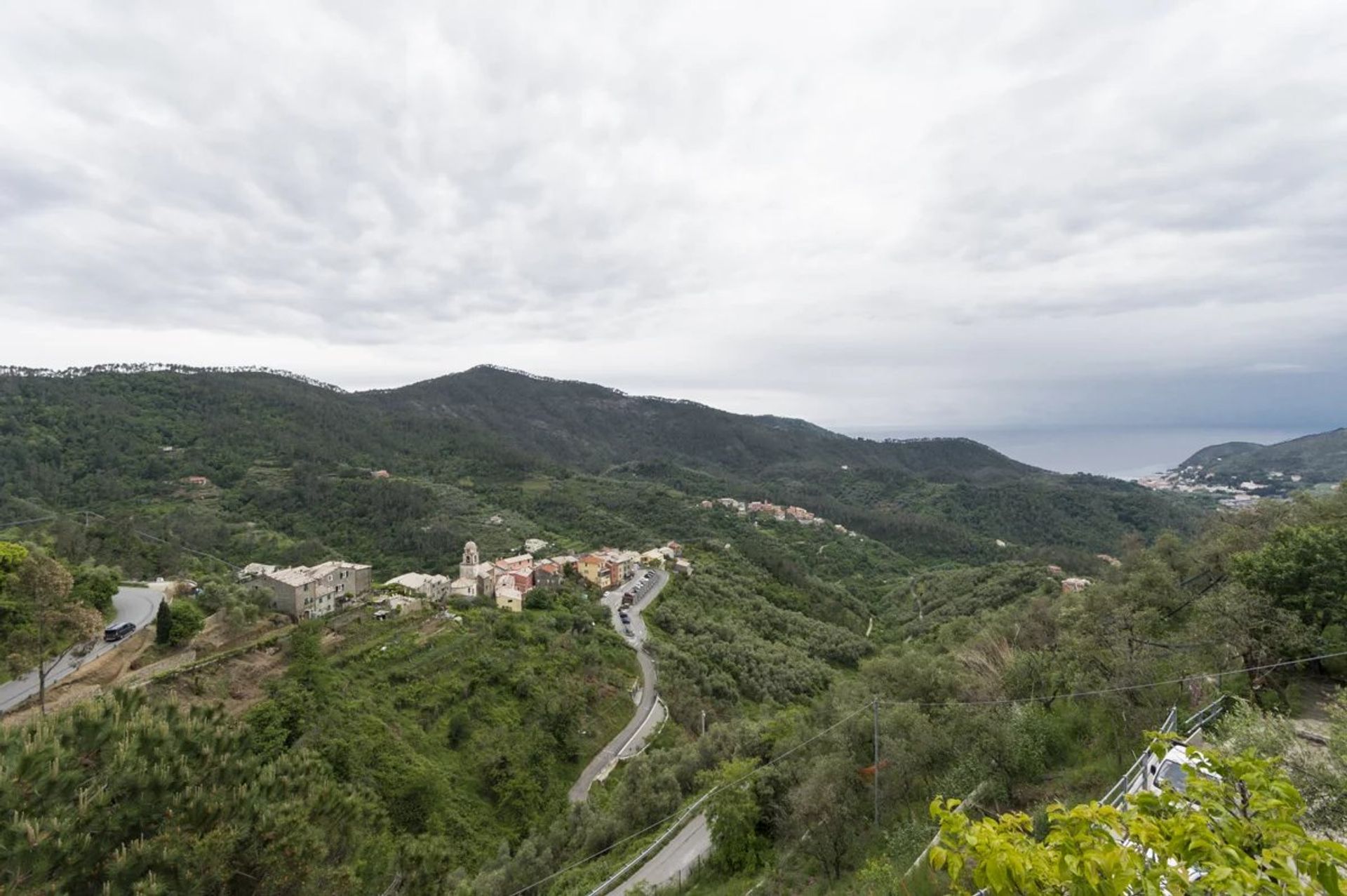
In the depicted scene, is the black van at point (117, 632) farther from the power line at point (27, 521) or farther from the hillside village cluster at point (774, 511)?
the hillside village cluster at point (774, 511)

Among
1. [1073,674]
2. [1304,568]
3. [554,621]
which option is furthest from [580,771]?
[1304,568]

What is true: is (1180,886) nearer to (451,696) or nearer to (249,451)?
(451,696)

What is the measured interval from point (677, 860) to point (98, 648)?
914 inches

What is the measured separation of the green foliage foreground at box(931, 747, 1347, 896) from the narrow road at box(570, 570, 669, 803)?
23.1 meters

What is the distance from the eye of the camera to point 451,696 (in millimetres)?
27016

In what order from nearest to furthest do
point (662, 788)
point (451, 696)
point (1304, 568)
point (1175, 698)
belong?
point (1175, 698) → point (1304, 568) → point (662, 788) → point (451, 696)

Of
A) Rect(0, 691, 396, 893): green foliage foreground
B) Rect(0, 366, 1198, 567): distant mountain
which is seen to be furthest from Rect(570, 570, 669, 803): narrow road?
Rect(0, 366, 1198, 567): distant mountain

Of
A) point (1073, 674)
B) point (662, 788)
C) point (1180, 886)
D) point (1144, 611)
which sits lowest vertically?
point (662, 788)

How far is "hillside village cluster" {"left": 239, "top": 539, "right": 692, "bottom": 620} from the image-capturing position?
31281 millimetres

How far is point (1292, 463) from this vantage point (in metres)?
146

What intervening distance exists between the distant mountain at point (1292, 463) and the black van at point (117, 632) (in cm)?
18319

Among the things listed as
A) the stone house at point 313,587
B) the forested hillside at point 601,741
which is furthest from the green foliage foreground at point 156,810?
the stone house at point 313,587

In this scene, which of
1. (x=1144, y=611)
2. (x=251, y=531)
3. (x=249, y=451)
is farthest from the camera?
(x=249, y=451)

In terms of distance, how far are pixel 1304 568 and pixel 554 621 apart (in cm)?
3618
